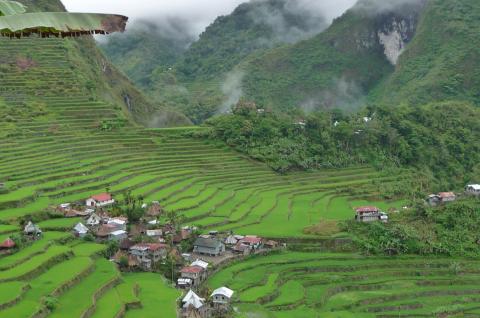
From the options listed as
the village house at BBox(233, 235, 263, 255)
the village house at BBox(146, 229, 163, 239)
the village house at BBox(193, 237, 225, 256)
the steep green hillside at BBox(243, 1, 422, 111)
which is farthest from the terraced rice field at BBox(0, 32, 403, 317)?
the steep green hillside at BBox(243, 1, 422, 111)

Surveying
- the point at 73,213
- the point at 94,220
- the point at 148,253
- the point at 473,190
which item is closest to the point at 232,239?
the point at 148,253

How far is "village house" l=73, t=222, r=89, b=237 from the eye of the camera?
19.9 m

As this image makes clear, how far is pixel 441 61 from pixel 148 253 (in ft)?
150

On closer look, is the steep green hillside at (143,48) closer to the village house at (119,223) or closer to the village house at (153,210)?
the village house at (153,210)

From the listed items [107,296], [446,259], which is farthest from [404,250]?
[107,296]

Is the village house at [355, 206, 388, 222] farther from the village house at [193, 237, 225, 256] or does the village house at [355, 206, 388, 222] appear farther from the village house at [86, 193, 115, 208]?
the village house at [86, 193, 115, 208]

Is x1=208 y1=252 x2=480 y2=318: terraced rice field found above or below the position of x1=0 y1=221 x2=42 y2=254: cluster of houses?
below

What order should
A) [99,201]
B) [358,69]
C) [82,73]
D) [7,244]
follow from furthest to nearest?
[358,69] < [82,73] < [99,201] < [7,244]

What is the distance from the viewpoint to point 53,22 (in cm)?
342

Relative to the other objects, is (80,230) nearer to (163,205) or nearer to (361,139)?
(163,205)

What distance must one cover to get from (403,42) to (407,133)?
32.2 metres

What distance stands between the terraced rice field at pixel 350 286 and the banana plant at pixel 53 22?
42.4 ft

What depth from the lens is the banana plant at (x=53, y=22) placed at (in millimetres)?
3305

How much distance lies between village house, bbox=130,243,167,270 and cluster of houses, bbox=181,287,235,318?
3231 millimetres
